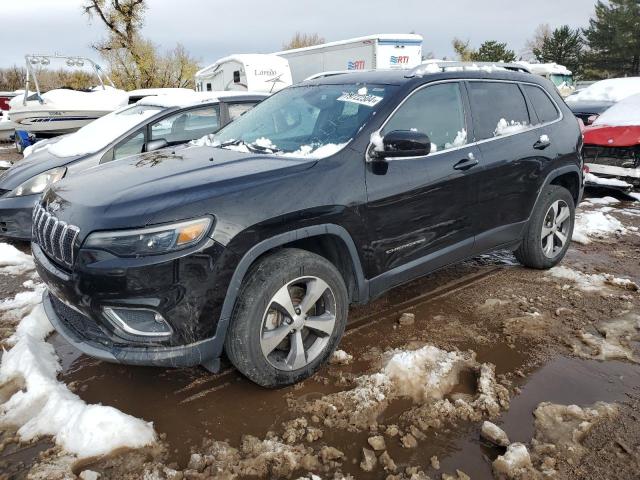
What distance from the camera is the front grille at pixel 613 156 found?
7.32 meters

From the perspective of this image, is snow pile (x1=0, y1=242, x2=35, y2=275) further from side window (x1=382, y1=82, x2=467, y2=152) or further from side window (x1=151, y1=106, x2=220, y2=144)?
side window (x1=382, y1=82, x2=467, y2=152)

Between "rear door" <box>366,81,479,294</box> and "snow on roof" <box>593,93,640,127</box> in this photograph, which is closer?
"rear door" <box>366,81,479,294</box>

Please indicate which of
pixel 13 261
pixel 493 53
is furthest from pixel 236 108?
pixel 493 53

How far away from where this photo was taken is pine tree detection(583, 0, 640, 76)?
39312mm

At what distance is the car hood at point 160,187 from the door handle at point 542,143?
222 cm

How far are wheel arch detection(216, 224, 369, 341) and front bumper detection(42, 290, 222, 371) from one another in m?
0.12

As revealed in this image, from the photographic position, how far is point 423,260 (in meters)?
3.37

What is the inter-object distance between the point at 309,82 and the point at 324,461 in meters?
2.91

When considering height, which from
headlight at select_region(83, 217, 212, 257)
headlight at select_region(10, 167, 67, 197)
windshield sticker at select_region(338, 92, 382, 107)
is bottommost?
headlight at select_region(10, 167, 67, 197)

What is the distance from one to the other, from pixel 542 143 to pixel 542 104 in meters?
0.44

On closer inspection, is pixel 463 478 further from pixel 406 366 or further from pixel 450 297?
pixel 450 297

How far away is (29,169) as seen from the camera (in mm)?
5324

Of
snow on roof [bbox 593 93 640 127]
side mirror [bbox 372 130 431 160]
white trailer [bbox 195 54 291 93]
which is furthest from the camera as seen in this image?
white trailer [bbox 195 54 291 93]

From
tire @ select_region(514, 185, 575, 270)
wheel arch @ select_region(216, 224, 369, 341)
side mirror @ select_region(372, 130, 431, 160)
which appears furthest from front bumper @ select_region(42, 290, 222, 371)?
tire @ select_region(514, 185, 575, 270)
